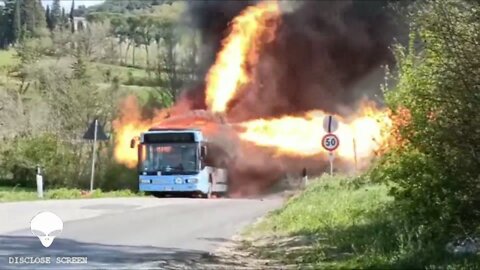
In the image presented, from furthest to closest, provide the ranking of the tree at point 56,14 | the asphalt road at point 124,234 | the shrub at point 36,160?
the tree at point 56,14 → the shrub at point 36,160 → the asphalt road at point 124,234

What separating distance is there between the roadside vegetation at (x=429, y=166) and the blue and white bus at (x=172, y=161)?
620 inches

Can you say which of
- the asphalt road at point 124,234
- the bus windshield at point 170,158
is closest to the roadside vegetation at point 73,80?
the bus windshield at point 170,158

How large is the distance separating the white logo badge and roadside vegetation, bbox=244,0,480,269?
3.59 meters

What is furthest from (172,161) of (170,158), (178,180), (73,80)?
(73,80)

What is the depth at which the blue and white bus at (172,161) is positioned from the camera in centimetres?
2961

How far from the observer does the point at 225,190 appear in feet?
111

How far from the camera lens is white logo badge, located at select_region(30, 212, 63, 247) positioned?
1321 centimetres

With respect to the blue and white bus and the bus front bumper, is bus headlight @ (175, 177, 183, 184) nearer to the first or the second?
the blue and white bus

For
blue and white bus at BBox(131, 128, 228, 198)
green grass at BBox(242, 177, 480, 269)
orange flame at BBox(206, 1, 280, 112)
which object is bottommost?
green grass at BBox(242, 177, 480, 269)

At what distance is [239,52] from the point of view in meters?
33.6

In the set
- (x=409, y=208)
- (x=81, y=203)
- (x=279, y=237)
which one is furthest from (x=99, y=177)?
(x=409, y=208)

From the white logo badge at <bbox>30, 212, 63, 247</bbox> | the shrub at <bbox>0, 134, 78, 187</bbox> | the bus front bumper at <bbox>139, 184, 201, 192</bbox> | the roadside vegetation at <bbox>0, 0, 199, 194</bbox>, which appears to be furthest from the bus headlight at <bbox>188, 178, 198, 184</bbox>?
the white logo badge at <bbox>30, 212, 63, 247</bbox>

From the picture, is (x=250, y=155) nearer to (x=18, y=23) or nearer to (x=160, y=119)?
(x=160, y=119)

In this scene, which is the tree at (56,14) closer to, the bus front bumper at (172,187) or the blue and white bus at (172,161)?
the blue and white bus at (172,161)
